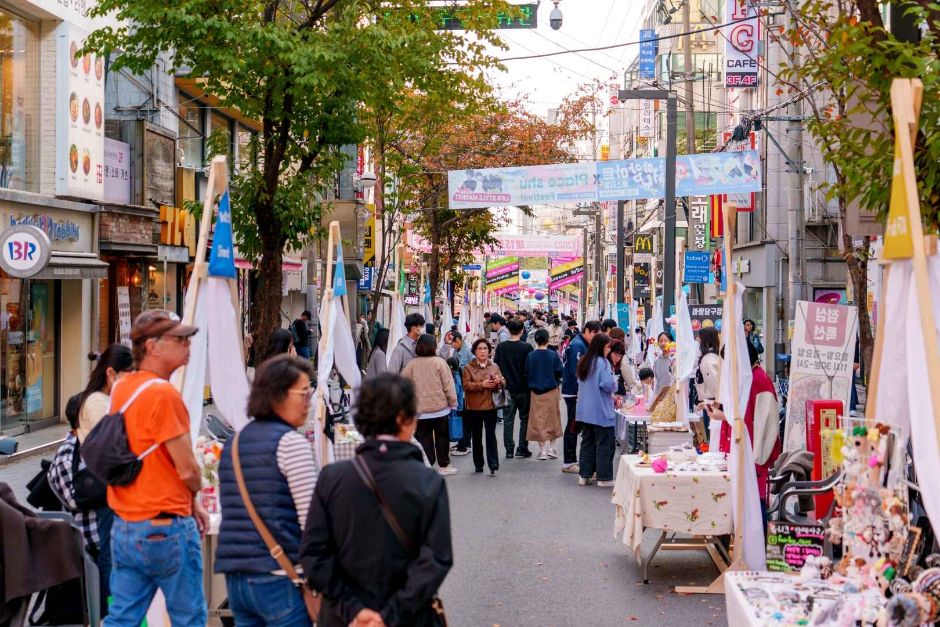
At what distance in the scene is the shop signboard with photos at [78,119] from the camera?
18250mm

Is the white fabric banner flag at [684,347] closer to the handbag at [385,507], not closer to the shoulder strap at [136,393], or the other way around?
the shoulder strap at [136,393]

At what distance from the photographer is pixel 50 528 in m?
6.40

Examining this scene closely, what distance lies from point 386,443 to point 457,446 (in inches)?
522

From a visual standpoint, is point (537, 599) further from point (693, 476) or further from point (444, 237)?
point (444, 237)

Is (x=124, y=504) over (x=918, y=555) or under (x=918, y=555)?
over

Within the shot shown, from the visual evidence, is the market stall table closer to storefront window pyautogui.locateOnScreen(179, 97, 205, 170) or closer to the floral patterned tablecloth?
the floral patterned tablecloth

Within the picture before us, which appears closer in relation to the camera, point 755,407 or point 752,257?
point 755,407

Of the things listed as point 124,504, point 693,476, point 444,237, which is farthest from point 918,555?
point 444,237

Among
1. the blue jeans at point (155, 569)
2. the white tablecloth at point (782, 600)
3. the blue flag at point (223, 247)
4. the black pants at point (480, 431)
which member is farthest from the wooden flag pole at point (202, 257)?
the black pants at point (480, 431)

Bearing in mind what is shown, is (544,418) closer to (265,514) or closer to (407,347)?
(407,347)

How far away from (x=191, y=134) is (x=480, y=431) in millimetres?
14150

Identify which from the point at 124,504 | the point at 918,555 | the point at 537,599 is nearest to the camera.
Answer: the point at 124,504

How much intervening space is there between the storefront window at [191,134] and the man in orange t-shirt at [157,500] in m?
20.1

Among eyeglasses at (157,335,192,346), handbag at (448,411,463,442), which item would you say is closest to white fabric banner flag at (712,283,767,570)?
eyeglasses at (157,335,192,346)
